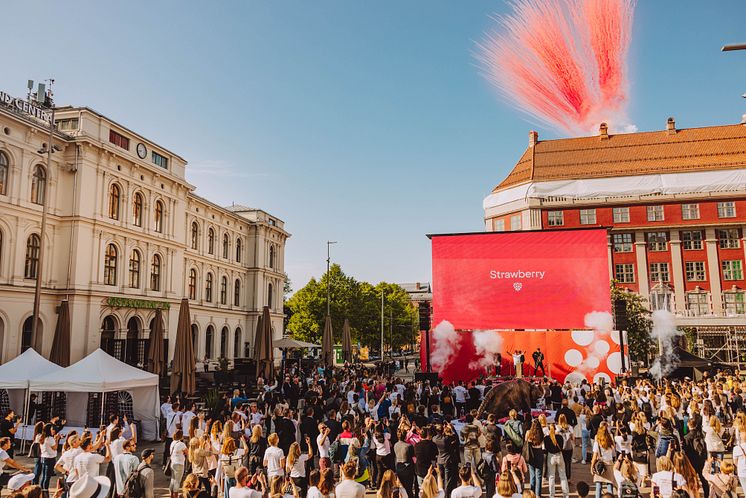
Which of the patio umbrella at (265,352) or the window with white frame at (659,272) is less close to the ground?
the window with white frame at (659,272)

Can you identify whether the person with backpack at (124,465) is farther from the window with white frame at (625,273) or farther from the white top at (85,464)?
the window with white frame at (625,273)

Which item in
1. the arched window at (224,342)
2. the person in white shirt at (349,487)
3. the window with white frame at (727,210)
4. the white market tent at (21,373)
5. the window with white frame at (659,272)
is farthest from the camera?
the window with white frame at (659,272)

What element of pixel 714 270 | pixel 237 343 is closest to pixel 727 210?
pixel 714 270

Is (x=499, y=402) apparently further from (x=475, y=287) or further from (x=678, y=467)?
(x=475, y=287)

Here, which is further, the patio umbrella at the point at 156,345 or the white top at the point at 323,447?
the patio umbrella at the point at 156,345

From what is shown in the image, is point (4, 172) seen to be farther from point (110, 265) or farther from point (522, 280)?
point (522, 280)

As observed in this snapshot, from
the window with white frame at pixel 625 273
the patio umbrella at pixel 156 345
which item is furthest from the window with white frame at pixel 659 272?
the patio umbrella at pixel 156 345

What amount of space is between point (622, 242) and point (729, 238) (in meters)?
9.01

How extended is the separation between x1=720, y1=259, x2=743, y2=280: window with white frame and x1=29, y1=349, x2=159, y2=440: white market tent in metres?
50.6

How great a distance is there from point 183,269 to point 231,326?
937 cm

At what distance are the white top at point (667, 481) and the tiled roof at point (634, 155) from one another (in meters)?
53.6

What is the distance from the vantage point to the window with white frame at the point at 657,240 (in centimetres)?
5184

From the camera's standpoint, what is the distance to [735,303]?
4919 centimetres

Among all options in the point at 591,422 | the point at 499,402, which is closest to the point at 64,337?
the point at 499,402
